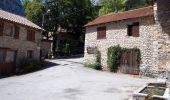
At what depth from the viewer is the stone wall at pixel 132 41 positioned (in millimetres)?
22375

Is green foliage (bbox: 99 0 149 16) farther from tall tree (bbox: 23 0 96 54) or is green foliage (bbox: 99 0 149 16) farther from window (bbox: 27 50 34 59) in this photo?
window (bbox: 27 50 34 59)

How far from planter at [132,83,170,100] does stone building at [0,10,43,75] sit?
14.9 metres

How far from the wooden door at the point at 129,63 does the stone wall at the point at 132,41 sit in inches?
25.7

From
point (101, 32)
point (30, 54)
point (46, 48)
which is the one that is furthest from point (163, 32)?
point (46, 48)

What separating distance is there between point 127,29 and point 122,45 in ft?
5.30

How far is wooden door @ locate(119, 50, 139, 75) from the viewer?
2358 cm

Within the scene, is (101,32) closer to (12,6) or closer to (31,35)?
(31,35)

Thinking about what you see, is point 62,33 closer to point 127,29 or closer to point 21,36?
point 21,36

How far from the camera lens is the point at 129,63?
2414 centimetres

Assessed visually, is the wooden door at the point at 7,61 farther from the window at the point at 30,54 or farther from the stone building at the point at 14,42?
the window at the point at 30,54

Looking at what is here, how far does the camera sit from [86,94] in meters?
12.8

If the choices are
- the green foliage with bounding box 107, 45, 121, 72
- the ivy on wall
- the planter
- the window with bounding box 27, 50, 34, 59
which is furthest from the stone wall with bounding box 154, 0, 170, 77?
the window with bounding box 27, 50, 34, 59

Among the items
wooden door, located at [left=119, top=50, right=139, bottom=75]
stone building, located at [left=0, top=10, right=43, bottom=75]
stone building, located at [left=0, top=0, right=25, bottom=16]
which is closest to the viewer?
stone building, located at [left=0, top=10, right=43, bottom=75]

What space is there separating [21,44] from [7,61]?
277 centimetres
